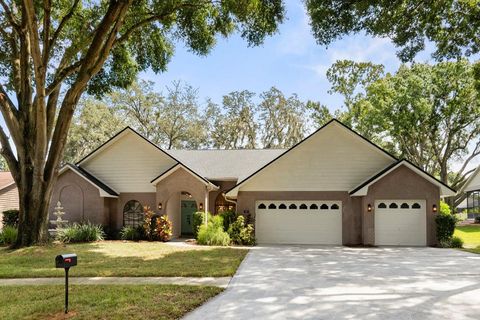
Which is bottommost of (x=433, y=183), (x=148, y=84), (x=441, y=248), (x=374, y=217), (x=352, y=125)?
(x=441, y=248)

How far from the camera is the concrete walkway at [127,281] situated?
8211 mm

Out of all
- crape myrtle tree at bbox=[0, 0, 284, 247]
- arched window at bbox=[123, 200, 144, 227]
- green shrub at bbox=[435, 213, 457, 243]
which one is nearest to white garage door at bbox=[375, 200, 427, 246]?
green shrub at bbox=[435, 213, 457, 243]

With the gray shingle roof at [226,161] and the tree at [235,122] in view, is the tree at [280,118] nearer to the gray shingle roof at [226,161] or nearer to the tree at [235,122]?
the tree at [235,122]

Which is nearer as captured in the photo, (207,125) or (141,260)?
(141,260)

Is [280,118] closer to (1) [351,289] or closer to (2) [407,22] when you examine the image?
(2) [407,22]

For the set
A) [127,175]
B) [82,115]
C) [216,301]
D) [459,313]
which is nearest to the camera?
[459,313]

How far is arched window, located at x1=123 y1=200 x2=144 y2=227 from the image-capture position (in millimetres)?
19297

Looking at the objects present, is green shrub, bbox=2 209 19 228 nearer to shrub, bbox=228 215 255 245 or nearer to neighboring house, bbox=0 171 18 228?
neighboring house, bbox=0 171 18 228

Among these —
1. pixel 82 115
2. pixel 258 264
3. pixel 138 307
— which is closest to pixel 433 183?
pixel 258 264

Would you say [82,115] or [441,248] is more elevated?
[82,115]

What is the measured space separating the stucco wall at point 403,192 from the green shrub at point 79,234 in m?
13.0

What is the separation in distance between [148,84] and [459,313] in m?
36.1

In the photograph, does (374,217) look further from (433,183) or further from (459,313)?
(459,313)

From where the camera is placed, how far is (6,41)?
1581 cm
